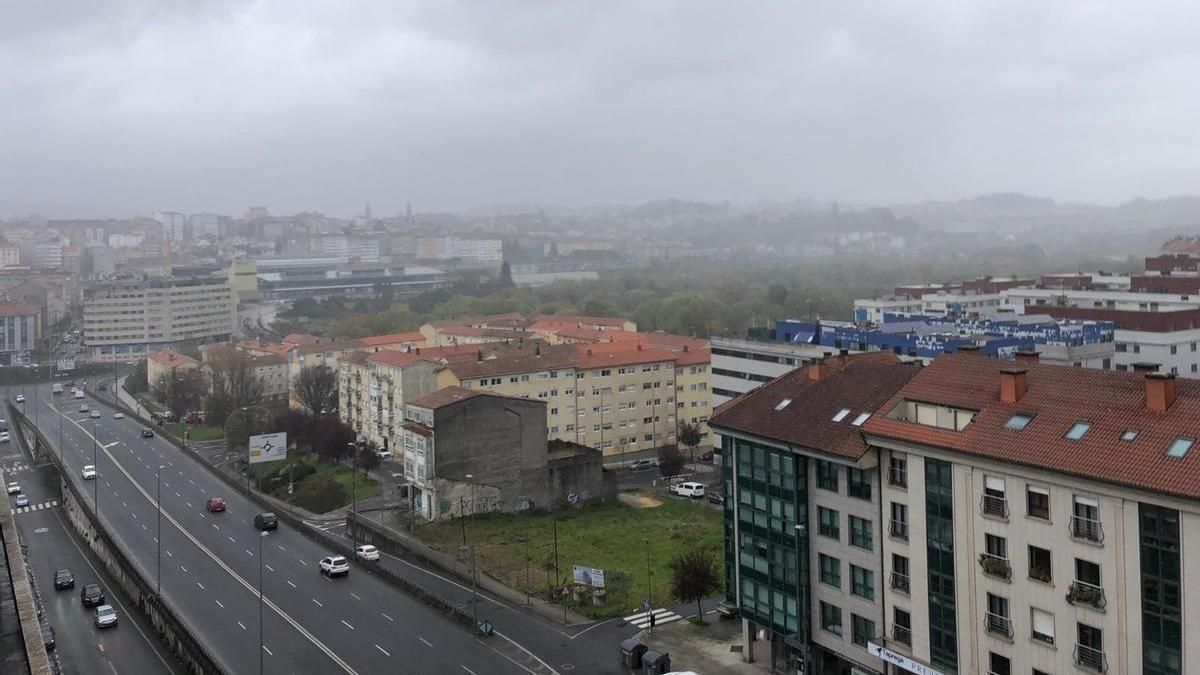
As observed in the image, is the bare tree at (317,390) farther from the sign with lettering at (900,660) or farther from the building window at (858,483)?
the sign with lettering at (900,660)

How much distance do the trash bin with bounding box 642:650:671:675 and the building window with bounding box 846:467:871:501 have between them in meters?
5.09

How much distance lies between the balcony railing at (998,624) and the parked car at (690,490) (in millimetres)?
21041

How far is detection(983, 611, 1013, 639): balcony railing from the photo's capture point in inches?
615

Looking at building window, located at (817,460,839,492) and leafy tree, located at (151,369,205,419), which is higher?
building window, located at (817,460,839,492)

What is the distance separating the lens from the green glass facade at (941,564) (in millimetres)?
16531

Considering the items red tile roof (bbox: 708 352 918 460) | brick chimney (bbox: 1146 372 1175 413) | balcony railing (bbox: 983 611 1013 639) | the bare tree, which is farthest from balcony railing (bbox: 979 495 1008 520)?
the bare tree

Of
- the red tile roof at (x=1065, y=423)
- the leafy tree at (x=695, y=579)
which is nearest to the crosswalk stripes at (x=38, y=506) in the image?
the leafy tree at (x=695, y=579)

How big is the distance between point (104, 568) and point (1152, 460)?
28.1 metres

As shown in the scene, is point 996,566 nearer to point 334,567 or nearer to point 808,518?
point 808,518

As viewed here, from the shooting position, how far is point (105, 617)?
25.0 metres

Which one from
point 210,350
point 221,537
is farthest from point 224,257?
point 221,537

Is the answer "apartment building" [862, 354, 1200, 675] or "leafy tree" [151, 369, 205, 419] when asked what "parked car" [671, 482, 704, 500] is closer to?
"apartment building" [862, 354, 1200, 675]

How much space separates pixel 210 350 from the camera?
70875mm

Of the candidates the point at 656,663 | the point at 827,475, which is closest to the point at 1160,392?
the point at 827,475
